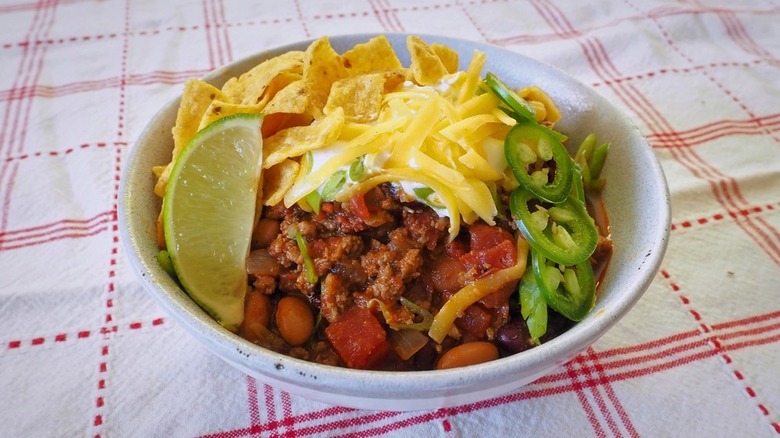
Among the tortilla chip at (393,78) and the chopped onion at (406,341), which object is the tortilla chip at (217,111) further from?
the chopped onion at (406,341)

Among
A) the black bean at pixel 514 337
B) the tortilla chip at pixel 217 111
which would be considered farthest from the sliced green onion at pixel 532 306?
the tortilla chip at pixel 217 111

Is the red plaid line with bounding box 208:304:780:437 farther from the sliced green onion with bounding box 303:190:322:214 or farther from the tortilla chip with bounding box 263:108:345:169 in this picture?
the tortilla chip with bounding box 263:108:345:169

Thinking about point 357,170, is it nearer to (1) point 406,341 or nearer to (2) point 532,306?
(1) point 406,341

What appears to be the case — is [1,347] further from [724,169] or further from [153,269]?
[724,169]

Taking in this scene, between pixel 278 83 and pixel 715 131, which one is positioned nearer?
pixel 278 83

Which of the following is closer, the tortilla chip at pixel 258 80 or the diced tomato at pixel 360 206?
the diced tomato at pixel 360 206

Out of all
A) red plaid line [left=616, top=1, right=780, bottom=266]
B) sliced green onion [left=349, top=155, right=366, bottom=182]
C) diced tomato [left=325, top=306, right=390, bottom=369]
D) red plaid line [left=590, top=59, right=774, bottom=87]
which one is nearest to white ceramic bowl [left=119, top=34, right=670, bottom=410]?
diced tomato [left=325, top=306, right=390, bottom=369]

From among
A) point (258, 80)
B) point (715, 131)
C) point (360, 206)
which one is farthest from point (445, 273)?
point (715, 131)

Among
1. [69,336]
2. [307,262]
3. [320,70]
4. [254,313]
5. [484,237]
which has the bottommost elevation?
[69,336]
